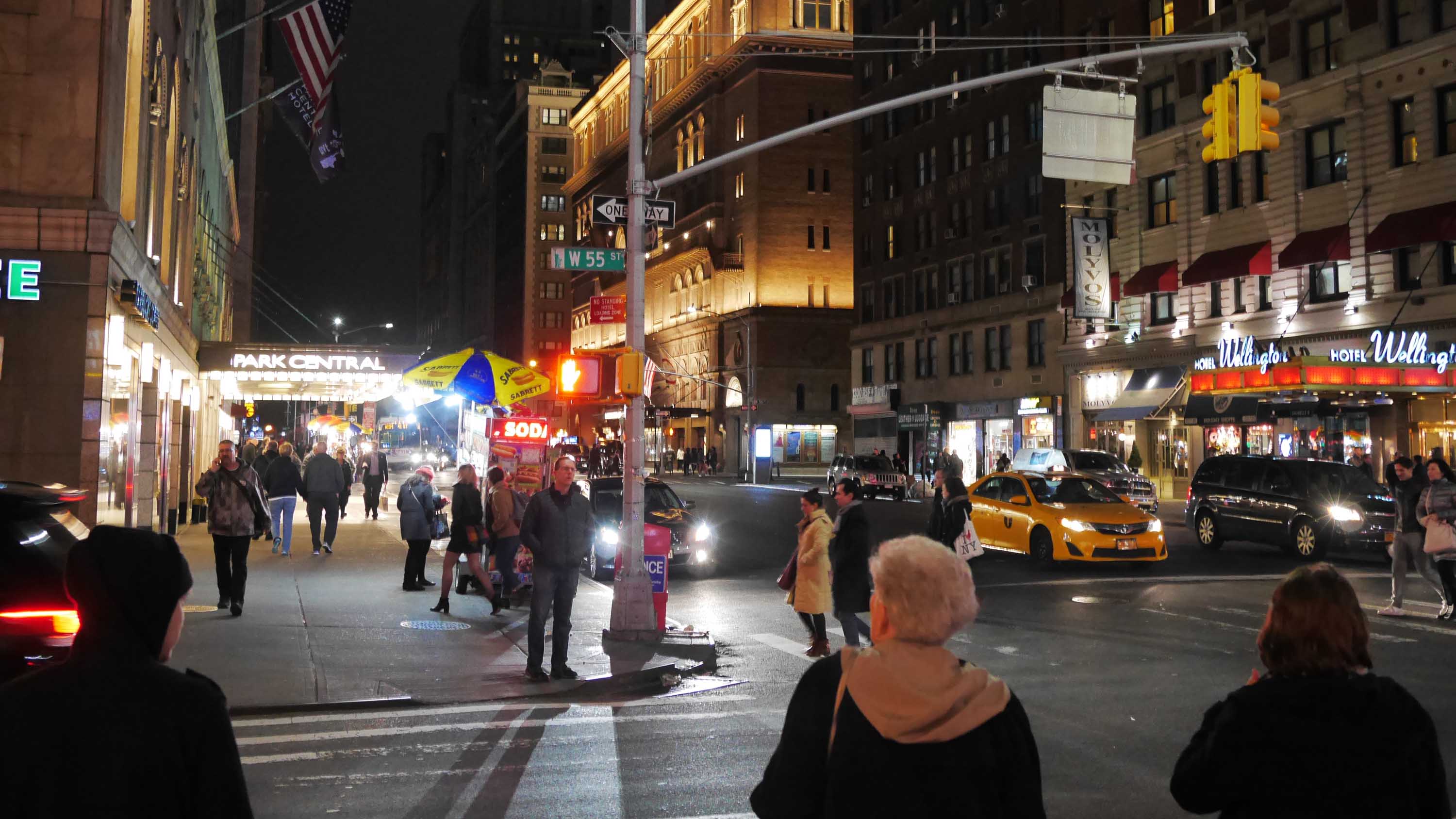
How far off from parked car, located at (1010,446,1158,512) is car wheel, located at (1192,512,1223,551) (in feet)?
18.3

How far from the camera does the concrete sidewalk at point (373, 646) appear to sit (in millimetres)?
10336

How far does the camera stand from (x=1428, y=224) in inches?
1225

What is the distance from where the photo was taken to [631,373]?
505 inches

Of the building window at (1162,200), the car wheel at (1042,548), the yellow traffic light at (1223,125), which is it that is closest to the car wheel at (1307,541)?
the car wheel at (1042,548)

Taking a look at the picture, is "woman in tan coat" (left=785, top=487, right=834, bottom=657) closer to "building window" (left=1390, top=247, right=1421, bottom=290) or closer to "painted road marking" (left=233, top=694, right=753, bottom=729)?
"painted road marking" (left=233, top=694, right=753, bottom=729)

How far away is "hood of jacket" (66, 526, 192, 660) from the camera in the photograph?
8.88ft

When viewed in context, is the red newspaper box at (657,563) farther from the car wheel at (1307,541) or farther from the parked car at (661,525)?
the car wheel at (1307,541)

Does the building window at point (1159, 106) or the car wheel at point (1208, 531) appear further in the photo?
the building window at point (1159, 106)

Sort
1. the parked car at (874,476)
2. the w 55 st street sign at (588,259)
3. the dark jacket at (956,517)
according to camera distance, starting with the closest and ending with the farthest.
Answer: the w 55 st street sign at (588,259) → the dark jacket at (956,517) → the parked car at (874,476)

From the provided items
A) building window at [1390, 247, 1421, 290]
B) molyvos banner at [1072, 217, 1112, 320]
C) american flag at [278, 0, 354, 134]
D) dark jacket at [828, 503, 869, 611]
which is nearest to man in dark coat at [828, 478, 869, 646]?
dark jacket at [828, 503, 869, 611]

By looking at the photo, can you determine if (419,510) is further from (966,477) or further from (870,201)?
(870,201)

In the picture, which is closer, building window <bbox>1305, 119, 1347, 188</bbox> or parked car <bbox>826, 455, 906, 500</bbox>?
building window <bbox>1305, 119, 1347, 188</bbox>

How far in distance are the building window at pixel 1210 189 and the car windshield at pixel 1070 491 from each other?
73.6 feet

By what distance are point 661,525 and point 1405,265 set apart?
24.2 metres
